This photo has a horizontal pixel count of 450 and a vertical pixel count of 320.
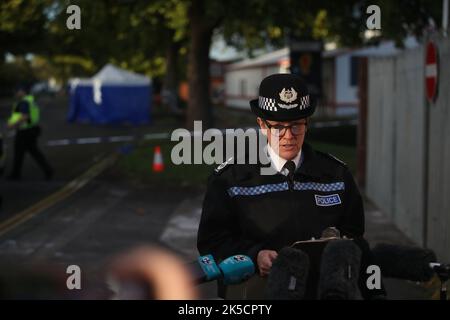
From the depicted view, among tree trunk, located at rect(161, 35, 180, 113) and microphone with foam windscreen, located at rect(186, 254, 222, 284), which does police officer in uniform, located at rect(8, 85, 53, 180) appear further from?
tree trunk, located at rect(161, 35, 180, 113)

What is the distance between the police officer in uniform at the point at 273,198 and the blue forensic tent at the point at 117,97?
105ft

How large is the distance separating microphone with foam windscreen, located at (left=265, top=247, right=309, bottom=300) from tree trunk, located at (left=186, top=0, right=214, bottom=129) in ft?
65.8

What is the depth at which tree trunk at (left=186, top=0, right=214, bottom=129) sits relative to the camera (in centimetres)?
2212

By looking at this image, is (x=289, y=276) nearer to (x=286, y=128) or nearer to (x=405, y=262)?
(x=405, y=262)

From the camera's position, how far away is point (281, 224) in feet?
9.35

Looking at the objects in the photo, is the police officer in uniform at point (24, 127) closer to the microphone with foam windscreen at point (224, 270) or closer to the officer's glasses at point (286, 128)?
the officer's glasses at point (286, 128)

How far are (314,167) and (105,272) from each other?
5.11 metres

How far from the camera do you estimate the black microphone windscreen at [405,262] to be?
2.54 metres

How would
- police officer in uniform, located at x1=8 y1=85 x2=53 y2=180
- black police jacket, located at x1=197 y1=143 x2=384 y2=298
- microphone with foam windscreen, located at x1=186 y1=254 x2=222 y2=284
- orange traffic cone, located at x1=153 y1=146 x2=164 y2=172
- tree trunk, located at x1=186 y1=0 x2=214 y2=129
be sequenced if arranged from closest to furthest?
1. microphone with foam windscreen, located at x1=186 y1=254 x2=222 y2=284
2. black police jacket, located at x1=197 y1=143 x2=384 y2=298
3. police officer in uniform, located at x1=8 y1=85 x2=53 y2=180
4. orange traffic cone, located at x1=153 y1=146 x2=164 y2=172
5. tree trunk, located at x1=186 y1=0 x2=214 y2=129

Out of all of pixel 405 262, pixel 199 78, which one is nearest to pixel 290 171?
pixel 405 262

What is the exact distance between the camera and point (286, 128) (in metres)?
2.79

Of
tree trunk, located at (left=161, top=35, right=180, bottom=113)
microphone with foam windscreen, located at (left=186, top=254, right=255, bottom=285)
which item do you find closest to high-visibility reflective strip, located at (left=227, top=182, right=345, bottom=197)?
microphone with foam windscreen, located at (left=186, top=254, right=255, bottom=285)

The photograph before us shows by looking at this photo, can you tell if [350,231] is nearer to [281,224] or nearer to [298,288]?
[281,224]
